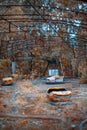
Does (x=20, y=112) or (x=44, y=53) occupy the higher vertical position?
(x=44, y=53)

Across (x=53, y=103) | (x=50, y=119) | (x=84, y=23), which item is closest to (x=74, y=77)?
(x=53, y=103)

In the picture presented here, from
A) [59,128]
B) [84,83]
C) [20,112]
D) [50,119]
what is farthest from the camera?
[84,83]

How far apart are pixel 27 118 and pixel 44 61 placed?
1380 centimetres

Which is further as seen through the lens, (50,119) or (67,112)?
(67,112)

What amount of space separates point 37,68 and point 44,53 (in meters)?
1.71

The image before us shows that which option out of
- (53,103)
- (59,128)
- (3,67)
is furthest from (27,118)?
(3,67)

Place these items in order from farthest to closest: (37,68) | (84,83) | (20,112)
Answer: (37,68) → (84,83) → (20,112)

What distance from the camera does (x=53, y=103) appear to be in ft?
33.1

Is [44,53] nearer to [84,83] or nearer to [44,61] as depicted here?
[44,61]

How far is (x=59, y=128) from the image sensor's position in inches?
256

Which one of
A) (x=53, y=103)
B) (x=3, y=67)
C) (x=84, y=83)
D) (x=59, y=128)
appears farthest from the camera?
(x=3, y=67)

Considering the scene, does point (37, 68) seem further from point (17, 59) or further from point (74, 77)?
point (74, 77)

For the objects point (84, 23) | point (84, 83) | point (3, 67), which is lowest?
point (84, 83)

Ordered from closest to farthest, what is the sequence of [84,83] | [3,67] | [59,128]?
1. [59,128]
2. [84,83]
3. [3,67]
